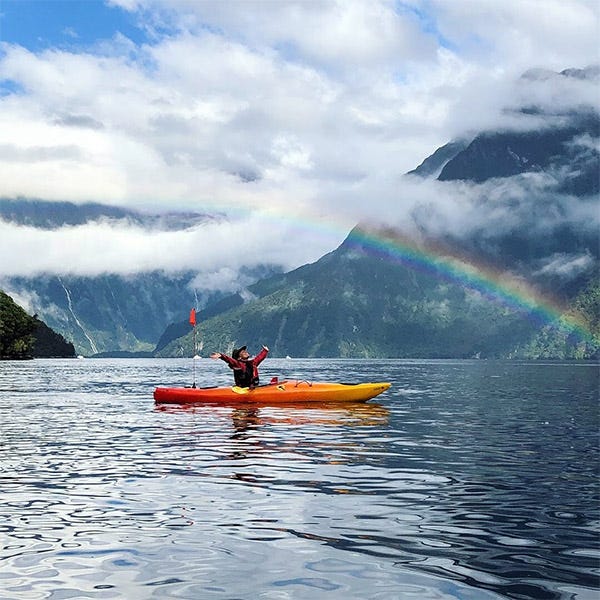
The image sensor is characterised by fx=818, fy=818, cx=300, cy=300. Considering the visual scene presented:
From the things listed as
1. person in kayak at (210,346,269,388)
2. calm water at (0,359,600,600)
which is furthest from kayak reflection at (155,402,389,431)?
calm water at (0,359,600,600)

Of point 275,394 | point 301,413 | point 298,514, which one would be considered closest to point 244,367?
point 275,394

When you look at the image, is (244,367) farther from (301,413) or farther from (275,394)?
(301,413)

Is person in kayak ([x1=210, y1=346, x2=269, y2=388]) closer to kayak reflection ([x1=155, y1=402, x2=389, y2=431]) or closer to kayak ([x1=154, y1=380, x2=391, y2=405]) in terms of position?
kayak ([x1=154, y1=380, x2=391, y2=405])

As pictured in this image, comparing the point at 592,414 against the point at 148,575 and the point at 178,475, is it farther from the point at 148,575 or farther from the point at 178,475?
the point at 148,575

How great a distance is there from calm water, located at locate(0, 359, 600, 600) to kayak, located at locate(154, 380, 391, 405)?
45.7 ft

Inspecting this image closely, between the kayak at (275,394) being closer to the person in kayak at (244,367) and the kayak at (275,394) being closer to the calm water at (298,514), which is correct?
the person in kayak at (244,367)

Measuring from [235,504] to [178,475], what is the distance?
15.5 ft

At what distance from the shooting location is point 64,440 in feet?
104

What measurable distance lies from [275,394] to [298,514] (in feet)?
108

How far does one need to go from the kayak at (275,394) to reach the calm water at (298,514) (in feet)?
45.7

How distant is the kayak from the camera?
164 ft

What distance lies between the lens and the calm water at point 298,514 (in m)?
12.2

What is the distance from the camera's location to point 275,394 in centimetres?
5019

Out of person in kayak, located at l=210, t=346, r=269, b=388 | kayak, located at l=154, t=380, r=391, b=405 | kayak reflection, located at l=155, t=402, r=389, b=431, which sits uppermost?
person in kayak, located at l=210, t=346, r=269, b=388
